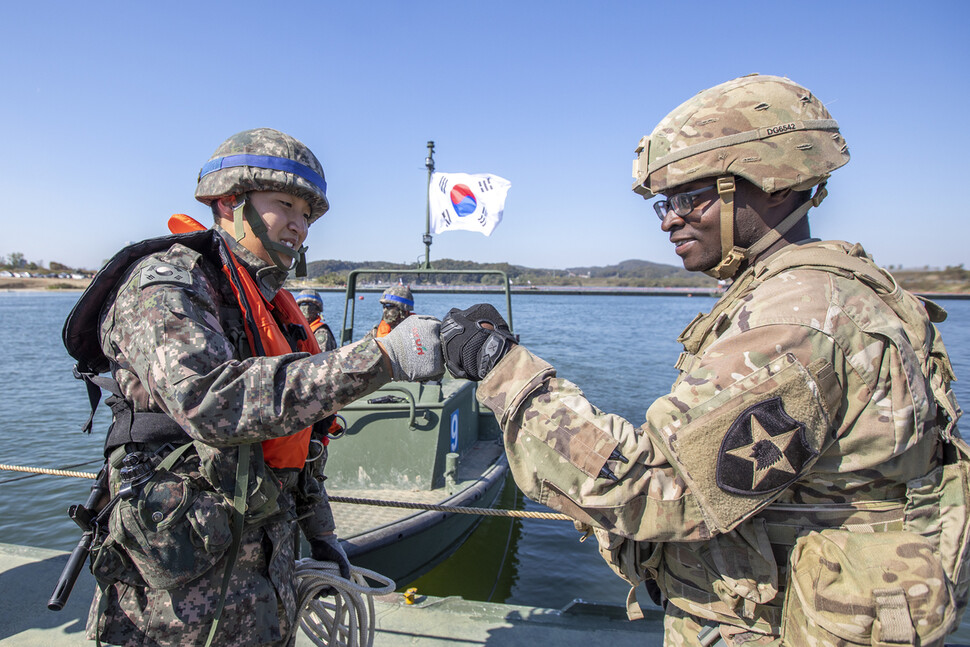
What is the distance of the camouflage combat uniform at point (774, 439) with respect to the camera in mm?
1364

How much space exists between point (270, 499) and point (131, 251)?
92 cm

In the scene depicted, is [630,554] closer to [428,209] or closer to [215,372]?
[215,372]

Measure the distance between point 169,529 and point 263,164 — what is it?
1266 millimetres

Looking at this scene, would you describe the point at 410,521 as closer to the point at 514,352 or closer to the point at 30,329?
the point at 514,352

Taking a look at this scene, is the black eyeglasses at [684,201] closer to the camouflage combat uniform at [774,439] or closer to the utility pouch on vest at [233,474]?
the camouflage combat uniform at [774,439]

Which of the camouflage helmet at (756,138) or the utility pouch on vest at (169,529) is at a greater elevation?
the camouflage helmet at (756,138)

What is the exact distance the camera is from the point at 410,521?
213 inches

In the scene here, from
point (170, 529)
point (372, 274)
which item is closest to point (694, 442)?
point (170, 529)

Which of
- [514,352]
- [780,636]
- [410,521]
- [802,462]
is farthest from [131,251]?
[410,521]

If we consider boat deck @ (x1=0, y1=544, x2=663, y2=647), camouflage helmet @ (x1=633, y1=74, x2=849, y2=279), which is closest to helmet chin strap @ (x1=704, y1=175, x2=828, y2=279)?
camouflage helmet @ (x1=633, y1=74, x2=849, y2=279)

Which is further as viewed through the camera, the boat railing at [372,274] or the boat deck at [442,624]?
the boat railing at [372,274]

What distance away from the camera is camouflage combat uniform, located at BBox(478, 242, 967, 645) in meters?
1.36

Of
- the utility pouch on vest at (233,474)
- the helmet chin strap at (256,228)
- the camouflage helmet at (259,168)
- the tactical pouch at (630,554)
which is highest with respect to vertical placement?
the camouflage helmet at (259,168)

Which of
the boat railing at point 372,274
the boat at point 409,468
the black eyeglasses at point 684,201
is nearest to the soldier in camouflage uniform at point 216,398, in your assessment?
the black eyeglasses at point 684,201
